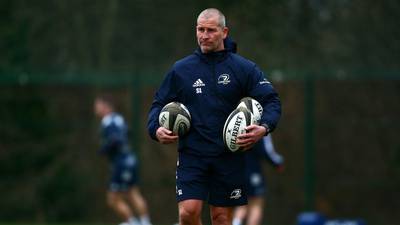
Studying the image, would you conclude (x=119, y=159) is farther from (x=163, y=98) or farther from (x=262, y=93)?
(x=262, y=93)

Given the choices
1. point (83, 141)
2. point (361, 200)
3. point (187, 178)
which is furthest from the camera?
point (83, 141)

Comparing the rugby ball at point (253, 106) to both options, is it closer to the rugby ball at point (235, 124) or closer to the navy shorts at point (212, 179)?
the rugby ball at point (235, 124)

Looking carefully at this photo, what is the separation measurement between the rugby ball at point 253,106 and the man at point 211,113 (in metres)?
0.06

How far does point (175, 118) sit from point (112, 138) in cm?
774

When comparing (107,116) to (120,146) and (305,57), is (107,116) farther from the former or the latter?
(305,57)

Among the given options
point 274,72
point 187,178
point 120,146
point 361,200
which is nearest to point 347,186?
point 361,200

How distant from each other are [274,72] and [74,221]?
439cm

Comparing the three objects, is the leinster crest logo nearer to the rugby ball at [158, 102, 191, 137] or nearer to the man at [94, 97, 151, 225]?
the rugby ball at [158, 102, 191, 137]

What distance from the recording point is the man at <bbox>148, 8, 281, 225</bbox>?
893cm

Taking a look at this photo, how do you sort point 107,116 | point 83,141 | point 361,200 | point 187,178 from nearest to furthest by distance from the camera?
point 187,178
point 107,116
point 361,200
point 83,141

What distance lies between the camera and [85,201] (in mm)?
19031

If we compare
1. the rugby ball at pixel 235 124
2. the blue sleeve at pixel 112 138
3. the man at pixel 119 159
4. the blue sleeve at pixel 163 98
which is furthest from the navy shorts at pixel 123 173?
the rugby ball at pixel 235 124

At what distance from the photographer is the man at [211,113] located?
8.93 meters

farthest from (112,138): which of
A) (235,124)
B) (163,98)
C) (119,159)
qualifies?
(235,124)
